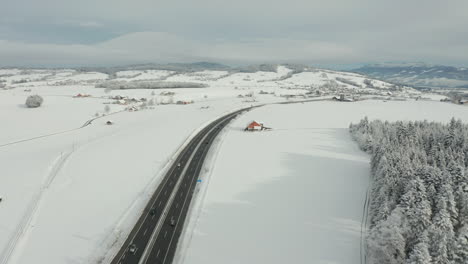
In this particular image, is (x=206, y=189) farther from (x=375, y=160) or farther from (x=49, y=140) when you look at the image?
(x=49, y=140)

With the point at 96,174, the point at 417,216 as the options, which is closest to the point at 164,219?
the point at 96,174

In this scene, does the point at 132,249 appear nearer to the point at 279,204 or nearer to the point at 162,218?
the point at 162,218

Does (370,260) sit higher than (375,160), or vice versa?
(375,160)

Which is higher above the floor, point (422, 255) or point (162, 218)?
point (422, 255)

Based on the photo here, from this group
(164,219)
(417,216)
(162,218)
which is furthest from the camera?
(162,218)

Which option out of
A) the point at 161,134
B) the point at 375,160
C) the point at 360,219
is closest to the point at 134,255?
the point at 360,219
